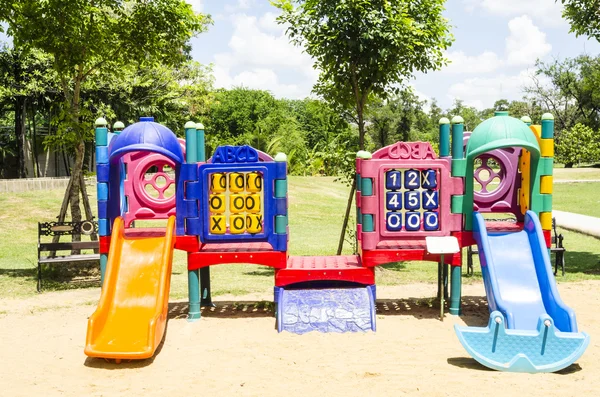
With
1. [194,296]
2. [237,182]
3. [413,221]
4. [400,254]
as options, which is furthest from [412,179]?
[194,296]

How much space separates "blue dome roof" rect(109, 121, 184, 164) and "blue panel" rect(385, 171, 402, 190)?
9.93ft

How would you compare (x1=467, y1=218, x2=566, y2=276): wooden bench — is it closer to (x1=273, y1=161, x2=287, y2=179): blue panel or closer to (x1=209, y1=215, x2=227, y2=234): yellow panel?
(x1=273, y1=161, x2=287, y2=179): blue panel

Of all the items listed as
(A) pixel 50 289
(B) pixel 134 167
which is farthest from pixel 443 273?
(A) pixel 50 289

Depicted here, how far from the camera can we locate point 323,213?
25828mm

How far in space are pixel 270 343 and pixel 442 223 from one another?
123 inches

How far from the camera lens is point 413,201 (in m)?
8.89

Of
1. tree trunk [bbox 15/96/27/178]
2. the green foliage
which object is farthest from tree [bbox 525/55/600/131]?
tree trunk [bbox 15/96/27/178]

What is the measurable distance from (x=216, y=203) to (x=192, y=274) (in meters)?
1.12

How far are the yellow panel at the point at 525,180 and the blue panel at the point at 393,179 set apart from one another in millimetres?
2039

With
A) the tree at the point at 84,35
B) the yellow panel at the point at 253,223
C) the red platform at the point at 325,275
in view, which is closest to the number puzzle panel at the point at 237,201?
the yellow panel at the point at 253,223

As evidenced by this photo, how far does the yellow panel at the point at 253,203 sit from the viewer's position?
29.3 feet

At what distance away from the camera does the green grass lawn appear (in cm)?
1193

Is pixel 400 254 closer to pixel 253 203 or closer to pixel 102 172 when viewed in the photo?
pixel 253 203

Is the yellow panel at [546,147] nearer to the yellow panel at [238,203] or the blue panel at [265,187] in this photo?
the blue panel at [265,187]
